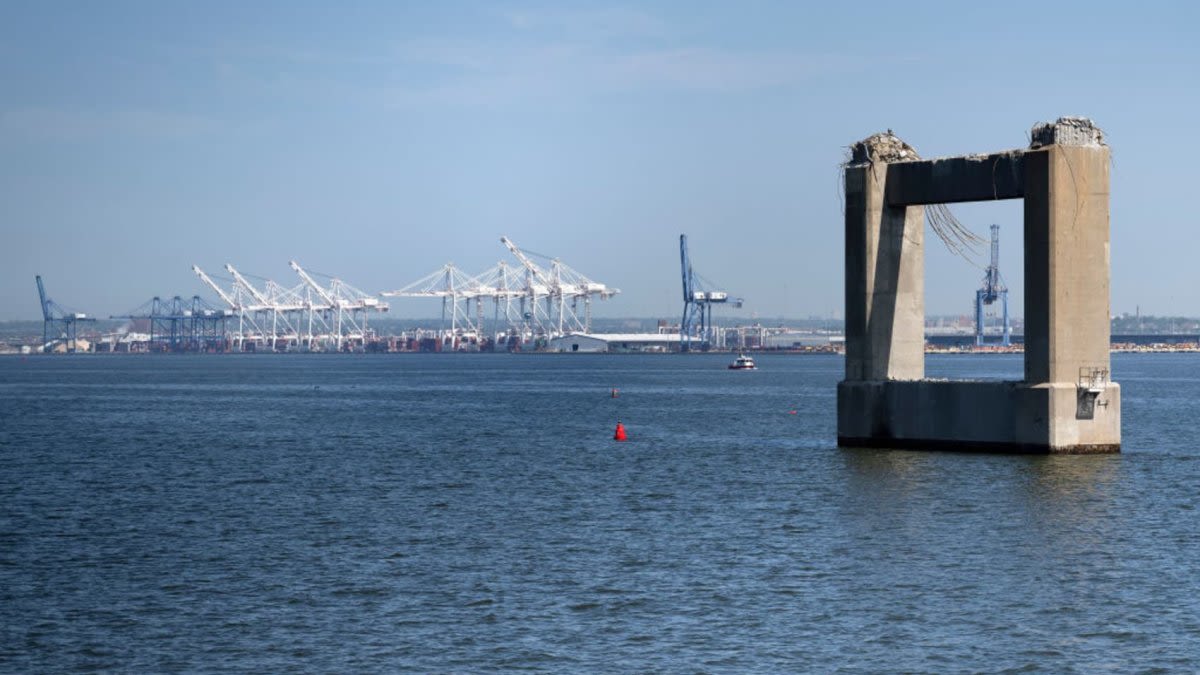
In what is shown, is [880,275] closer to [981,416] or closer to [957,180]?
[957,180]

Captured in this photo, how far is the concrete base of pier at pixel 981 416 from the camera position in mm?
41094

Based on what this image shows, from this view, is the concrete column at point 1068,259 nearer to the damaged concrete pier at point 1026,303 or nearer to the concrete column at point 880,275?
the damaged concrete pier at point 1026,303

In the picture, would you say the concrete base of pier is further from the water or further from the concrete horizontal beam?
the concrete horizontal beam

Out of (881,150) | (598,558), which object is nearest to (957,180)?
(881,150)

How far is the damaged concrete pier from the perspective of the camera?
4116cm

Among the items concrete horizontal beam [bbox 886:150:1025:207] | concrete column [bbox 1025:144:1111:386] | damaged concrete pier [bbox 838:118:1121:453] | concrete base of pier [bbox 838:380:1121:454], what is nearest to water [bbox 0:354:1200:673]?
concrete base of pier [bbox 838:380:1121:454]

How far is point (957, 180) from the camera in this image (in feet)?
145

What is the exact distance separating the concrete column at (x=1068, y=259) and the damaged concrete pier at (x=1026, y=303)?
1.0 inches

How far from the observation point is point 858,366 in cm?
4569

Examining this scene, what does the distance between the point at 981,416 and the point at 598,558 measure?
16.9 metres

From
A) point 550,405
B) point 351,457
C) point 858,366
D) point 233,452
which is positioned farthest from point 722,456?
point 550,405

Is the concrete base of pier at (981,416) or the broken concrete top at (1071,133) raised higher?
the broken concrete top at (1071,133)

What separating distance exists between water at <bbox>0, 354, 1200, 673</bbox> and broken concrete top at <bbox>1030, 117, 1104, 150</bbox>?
779cm

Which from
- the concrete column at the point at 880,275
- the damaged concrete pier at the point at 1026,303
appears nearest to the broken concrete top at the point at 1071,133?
the damaged concrete pier at the point at 1026,303
